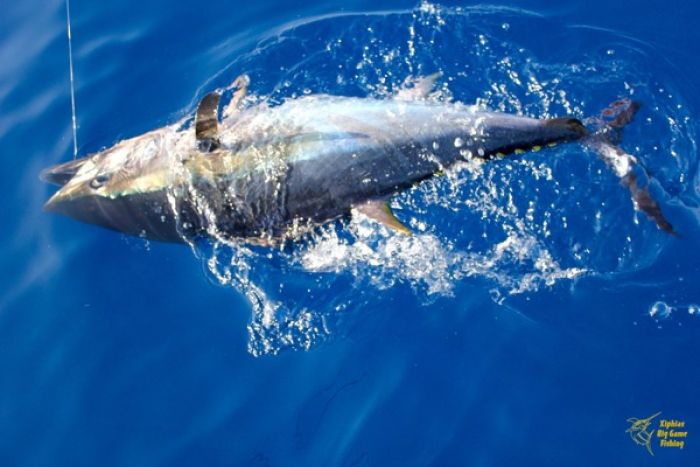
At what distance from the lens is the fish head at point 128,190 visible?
157 inches

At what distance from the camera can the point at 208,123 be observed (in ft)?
12.4

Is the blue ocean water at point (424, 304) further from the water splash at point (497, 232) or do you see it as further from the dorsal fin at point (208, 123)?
the dorsal fin at point (208, 123)

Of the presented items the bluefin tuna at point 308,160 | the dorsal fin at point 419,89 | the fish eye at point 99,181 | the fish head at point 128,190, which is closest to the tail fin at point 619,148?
the bluefin tuna at point 308,160

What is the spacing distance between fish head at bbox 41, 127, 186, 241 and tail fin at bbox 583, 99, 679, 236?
2594 mm

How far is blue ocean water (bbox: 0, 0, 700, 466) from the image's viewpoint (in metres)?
3.72

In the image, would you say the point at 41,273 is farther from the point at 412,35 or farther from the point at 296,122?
the point at 412,35

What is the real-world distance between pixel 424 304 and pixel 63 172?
2589mm

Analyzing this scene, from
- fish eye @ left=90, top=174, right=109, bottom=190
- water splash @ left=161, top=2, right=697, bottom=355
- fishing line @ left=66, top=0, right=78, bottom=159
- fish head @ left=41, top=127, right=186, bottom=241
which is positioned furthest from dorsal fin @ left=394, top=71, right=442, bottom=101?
fishing line @ left=66, top=0, right=78, bottom=159

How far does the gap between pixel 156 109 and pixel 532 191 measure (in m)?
2.96

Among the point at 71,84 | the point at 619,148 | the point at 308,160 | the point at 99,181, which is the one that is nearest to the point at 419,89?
the point at 308,160

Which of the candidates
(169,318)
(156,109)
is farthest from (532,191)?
(156,109)

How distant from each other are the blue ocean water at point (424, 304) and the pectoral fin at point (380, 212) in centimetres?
16

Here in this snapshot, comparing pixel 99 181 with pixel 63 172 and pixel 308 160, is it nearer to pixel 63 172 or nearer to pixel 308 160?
pixel 63 172

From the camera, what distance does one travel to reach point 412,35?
495cm
